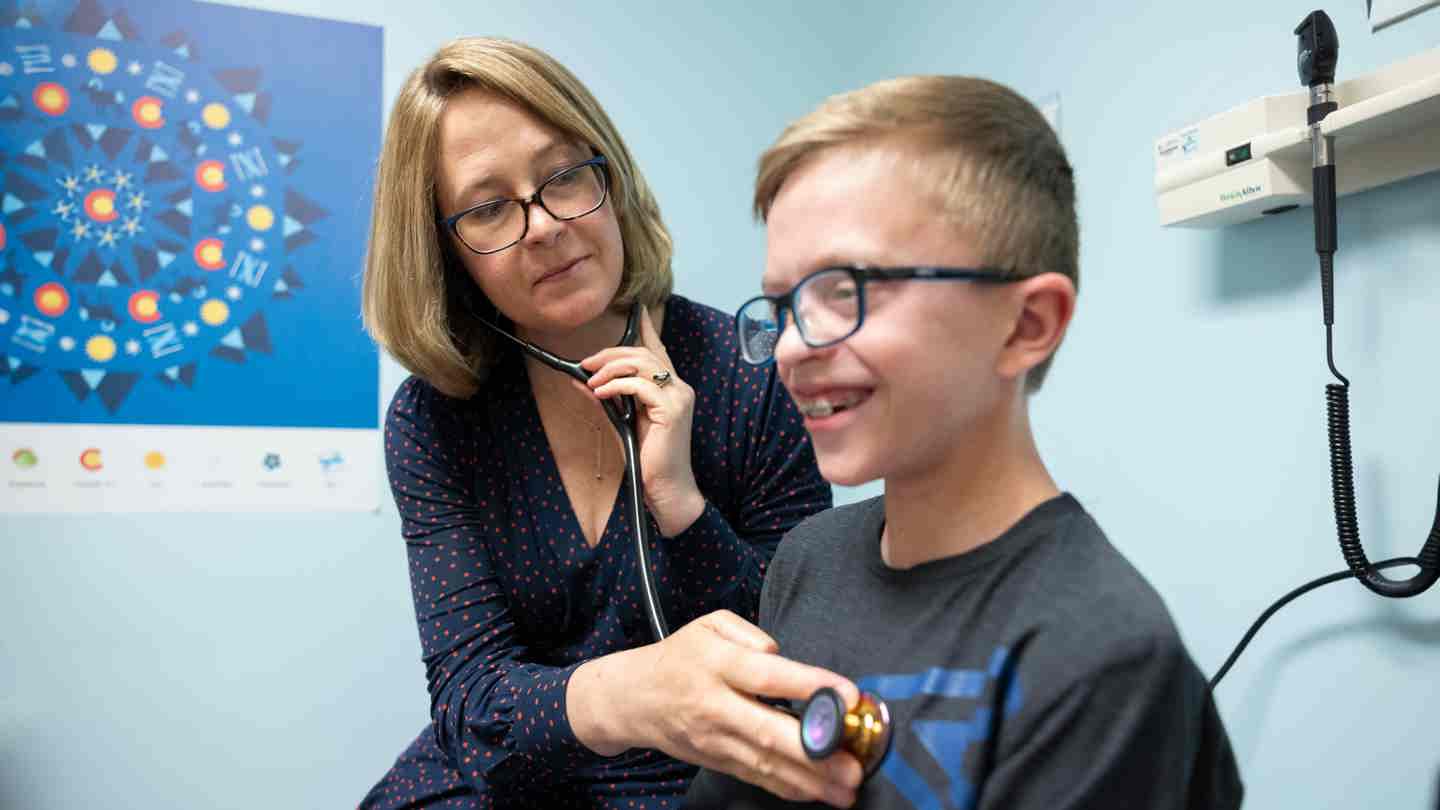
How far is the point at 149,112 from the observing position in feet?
5.61

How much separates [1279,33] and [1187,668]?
97 cm

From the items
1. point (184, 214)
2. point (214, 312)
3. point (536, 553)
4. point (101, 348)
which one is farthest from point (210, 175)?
point (536, 553)

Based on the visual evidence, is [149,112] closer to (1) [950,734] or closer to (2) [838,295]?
(2) [838,295]

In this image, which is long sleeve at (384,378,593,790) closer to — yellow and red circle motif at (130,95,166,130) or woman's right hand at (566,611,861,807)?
woman's right hand at (566,611,861,807)

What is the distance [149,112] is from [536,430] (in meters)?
1.04

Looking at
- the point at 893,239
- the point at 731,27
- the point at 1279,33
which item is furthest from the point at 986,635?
the point at 731,27

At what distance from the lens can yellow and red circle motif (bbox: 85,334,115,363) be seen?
1.67 metres

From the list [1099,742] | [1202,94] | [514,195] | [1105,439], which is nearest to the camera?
[1099,742]

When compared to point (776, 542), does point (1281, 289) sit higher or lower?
higher

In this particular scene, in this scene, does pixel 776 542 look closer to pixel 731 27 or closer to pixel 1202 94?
pixel 1202 94

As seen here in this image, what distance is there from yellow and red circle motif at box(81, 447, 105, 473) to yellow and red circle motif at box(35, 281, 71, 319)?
229 millimetres

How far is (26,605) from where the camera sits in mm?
1606

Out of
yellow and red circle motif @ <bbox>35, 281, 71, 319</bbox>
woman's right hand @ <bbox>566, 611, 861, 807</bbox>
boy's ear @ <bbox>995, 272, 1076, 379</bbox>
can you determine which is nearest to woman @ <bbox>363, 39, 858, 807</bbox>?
woman's right hand @ <bbox>566, 611, 861, 807</bbox>

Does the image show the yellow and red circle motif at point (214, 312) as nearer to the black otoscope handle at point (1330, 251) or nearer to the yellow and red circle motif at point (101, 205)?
the yellow and red circle motif at point (101, 205)
